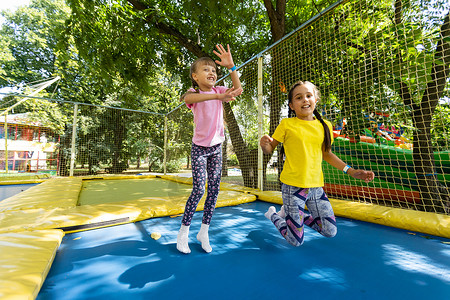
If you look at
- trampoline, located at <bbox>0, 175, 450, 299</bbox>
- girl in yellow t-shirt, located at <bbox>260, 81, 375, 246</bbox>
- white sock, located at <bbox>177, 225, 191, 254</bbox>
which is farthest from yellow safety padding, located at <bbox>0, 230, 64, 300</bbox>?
girl in yellow t-shirt, located at <bbox>260, 81, 375, 246</bbox>

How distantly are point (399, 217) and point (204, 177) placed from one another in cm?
165

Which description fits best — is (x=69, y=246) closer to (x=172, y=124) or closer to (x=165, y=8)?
(x=165, y=8)

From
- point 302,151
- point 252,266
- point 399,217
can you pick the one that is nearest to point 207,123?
point 302,151

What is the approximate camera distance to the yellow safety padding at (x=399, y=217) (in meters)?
1.48

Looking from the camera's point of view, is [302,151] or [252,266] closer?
[252,266]

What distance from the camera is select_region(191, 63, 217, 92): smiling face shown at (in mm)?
1375

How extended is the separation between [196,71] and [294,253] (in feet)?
4.42

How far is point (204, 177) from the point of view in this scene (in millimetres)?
1359

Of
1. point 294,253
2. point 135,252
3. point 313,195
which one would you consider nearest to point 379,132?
point 313,195

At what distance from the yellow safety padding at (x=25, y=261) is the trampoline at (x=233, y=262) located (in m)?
0.02

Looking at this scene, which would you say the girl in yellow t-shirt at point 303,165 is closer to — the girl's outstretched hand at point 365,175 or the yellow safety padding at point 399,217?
the girl's outstretched hand at point 365,175

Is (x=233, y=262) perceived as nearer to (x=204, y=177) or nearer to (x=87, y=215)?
(x=204, y=177)

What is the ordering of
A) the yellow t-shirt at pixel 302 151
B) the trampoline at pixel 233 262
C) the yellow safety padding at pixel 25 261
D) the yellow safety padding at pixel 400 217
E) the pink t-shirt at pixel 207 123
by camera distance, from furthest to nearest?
the yellow safety padding at pixel 400 217 → the pink t-shirt at pixel 207 123 → the yellow t-shirt at pixel 302 151 → the trampoline at pixel 233 262 → the yellow safety padding at pixel 25 261

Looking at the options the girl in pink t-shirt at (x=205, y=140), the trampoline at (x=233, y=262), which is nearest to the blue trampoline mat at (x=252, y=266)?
the trampoline at (x=233, y=262)
